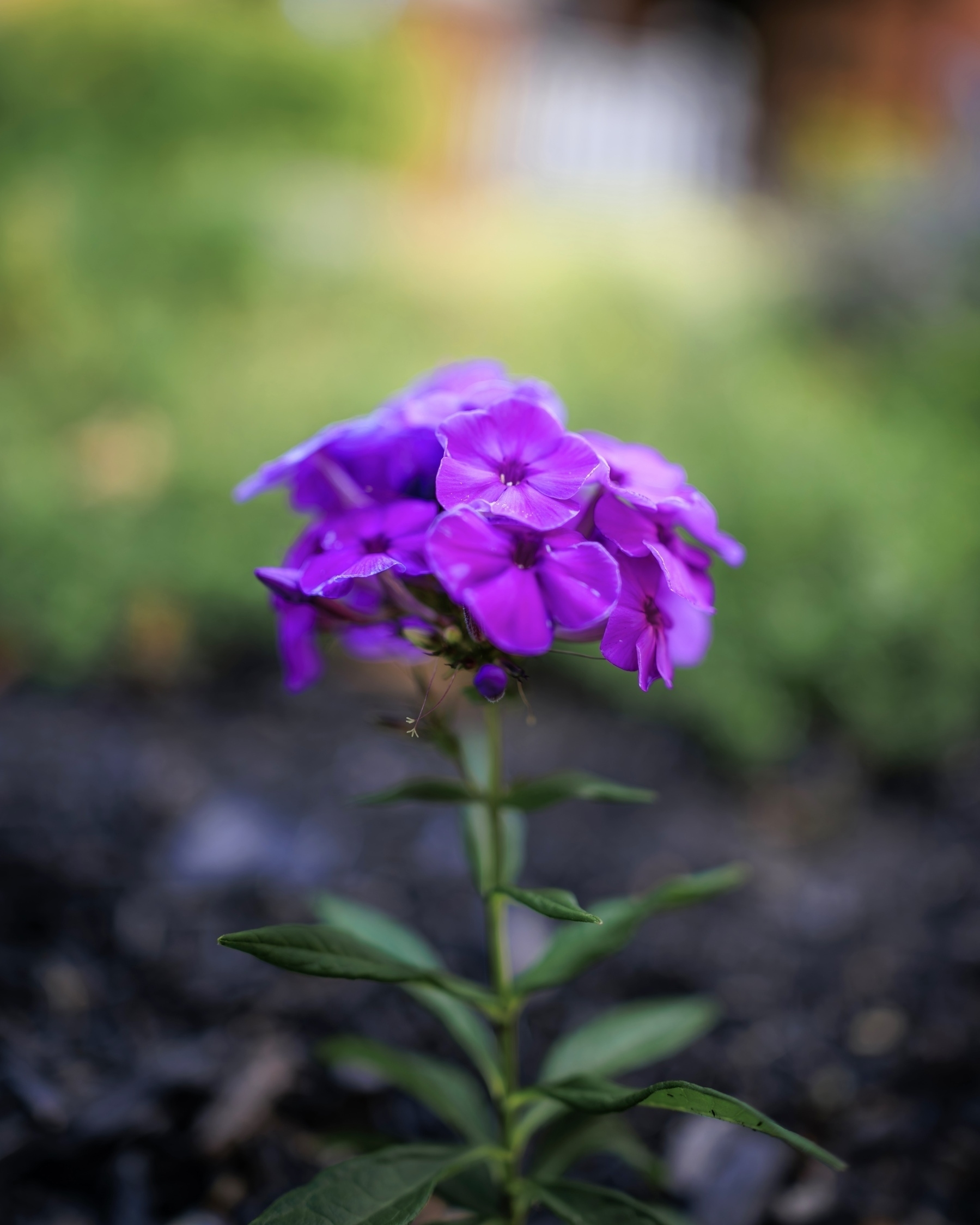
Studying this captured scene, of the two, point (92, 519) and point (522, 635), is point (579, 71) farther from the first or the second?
point (522, 635)

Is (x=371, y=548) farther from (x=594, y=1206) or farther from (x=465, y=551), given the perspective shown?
(x=594, y=1206)

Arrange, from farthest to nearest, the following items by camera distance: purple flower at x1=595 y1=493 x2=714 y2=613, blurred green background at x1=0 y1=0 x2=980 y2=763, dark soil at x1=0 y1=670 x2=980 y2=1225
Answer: blurred green background at x1=0 y1=0 x2=980 y2=763, dark soil at x1=0 y1=670 x2=980 y2=1225, purple flower at x1=595 y1=493 x2=714 y2=613

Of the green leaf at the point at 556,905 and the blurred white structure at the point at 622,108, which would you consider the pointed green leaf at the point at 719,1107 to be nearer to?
the green leaf at the point at 556,905

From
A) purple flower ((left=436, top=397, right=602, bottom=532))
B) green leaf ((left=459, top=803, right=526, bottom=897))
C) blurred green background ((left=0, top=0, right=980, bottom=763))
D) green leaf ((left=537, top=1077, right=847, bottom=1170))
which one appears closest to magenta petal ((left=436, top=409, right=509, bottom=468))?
purple flower ((left=436, top=397, right=602, bottom=532))

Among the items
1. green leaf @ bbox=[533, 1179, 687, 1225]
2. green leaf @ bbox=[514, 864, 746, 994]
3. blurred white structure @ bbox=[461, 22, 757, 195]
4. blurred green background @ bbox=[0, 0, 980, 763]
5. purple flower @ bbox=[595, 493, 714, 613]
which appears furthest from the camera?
blurred white structure @ bbox=[461, 22, 757, 195]

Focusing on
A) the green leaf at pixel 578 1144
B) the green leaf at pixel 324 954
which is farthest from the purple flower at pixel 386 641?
the green leaf at pixel 578 1144

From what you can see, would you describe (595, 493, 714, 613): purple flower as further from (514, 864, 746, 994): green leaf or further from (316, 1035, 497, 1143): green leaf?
(316, 1035, 497, 1143): green leaf

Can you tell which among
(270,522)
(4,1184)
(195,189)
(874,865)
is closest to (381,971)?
(4,1184)
